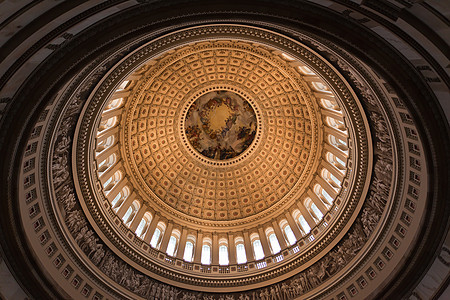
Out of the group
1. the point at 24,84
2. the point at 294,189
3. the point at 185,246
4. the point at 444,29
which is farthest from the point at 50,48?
the point at 294,189

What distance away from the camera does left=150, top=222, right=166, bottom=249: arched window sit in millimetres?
24734

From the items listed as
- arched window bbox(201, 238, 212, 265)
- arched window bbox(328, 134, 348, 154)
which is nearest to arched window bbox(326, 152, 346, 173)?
arched window bbox(328, 134, 348, 154)

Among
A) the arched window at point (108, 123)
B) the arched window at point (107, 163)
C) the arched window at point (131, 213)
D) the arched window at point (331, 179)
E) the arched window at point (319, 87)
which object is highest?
the arched window at point (108, 123)

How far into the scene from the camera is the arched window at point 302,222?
24.4 m

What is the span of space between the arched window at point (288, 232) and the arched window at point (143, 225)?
36.0 ft

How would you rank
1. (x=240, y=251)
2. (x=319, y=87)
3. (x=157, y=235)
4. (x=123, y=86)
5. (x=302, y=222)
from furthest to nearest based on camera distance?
1. (x=240, y=251)
2. (x=157, y=235)
3. (x=302, y=222)
4. (x=319, y=87)
5. (x=123, y=86)

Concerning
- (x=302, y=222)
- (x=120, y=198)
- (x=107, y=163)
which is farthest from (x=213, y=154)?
(x=302, y=222)

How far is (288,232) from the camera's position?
26141mm

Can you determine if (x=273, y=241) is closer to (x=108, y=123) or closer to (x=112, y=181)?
(x=112, y=181)

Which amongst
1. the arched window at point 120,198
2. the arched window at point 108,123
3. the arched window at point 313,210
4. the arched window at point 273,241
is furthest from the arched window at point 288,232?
the arched window at point 108,123

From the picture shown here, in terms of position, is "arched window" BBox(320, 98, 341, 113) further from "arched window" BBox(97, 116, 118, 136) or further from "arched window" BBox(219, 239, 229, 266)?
"arched window" BBox(97, 116, 118, 136)

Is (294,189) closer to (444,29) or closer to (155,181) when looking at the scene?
(155,181)

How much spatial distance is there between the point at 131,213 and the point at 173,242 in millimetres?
4041

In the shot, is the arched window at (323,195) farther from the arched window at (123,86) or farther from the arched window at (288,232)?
the arched window at (123,86)
